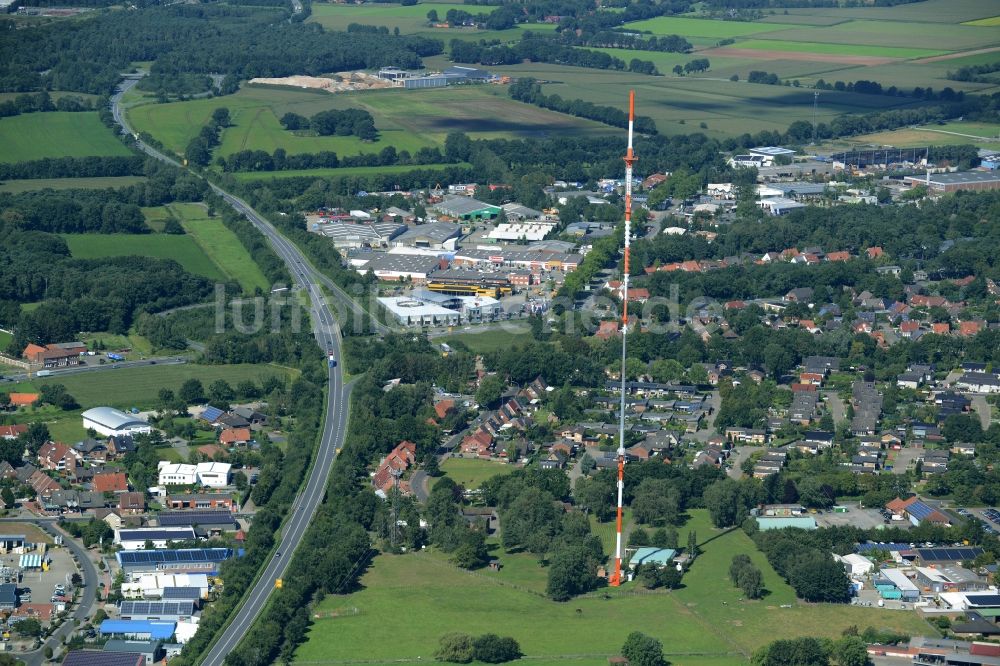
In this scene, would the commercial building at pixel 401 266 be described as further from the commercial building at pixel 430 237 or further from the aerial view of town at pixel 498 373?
the commercial building at pixel 430 237

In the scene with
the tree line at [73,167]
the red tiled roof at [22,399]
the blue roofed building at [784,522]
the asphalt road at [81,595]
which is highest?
the tree line at [73,167]

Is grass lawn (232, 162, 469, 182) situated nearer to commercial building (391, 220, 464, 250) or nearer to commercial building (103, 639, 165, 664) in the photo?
commercial building (391, 220, 464, 250)

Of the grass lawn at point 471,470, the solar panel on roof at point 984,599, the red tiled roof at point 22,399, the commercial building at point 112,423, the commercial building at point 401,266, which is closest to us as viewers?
the solar panel on roof at point 984,599

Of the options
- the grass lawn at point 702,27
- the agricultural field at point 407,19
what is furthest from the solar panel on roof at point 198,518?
the grass lawn at point 702,27

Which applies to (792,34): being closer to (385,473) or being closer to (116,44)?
(116,44)

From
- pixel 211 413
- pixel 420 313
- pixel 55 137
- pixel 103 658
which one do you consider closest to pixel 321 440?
pixel 211 413
